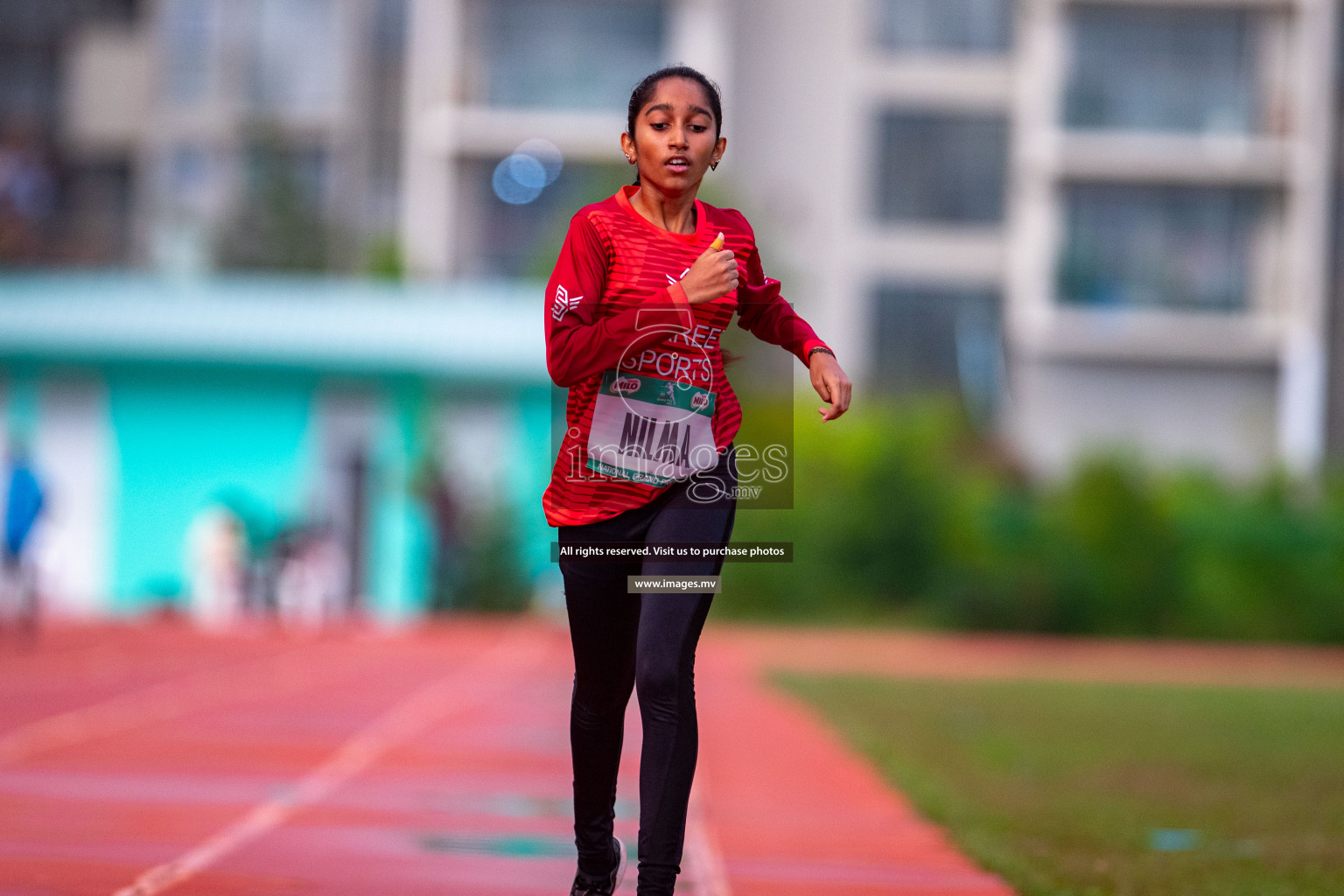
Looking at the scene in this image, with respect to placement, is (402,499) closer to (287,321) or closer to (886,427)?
(287,321)

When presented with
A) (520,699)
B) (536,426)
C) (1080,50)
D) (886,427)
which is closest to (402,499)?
(536,426)

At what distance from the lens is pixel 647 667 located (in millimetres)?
3854

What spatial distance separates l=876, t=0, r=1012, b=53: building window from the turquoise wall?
1993 cm

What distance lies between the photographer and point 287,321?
78.5ft

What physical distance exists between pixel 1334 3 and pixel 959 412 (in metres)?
11.3

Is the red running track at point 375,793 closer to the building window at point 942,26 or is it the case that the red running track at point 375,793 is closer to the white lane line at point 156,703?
the white lane line at point 156,703

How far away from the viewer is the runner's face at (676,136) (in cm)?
389

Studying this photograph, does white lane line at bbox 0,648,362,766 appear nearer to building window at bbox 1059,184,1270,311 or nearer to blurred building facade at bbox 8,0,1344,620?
blurred building facade at bbox 8,0,1344,620

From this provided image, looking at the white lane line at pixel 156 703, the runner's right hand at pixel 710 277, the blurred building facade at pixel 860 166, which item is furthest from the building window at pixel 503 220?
the runner's right hand at pixel 710 277

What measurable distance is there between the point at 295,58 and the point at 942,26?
46.4 feet

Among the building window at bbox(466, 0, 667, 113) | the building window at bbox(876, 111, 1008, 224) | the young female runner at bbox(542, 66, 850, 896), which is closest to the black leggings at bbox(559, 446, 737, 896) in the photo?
the young female runner at bbox(542, 66, 850, 896)

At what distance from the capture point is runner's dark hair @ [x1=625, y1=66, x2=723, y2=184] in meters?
3.97

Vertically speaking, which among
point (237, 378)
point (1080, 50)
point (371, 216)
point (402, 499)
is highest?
point (1080, 50)

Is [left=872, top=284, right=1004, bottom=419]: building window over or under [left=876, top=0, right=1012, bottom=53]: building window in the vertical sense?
under
